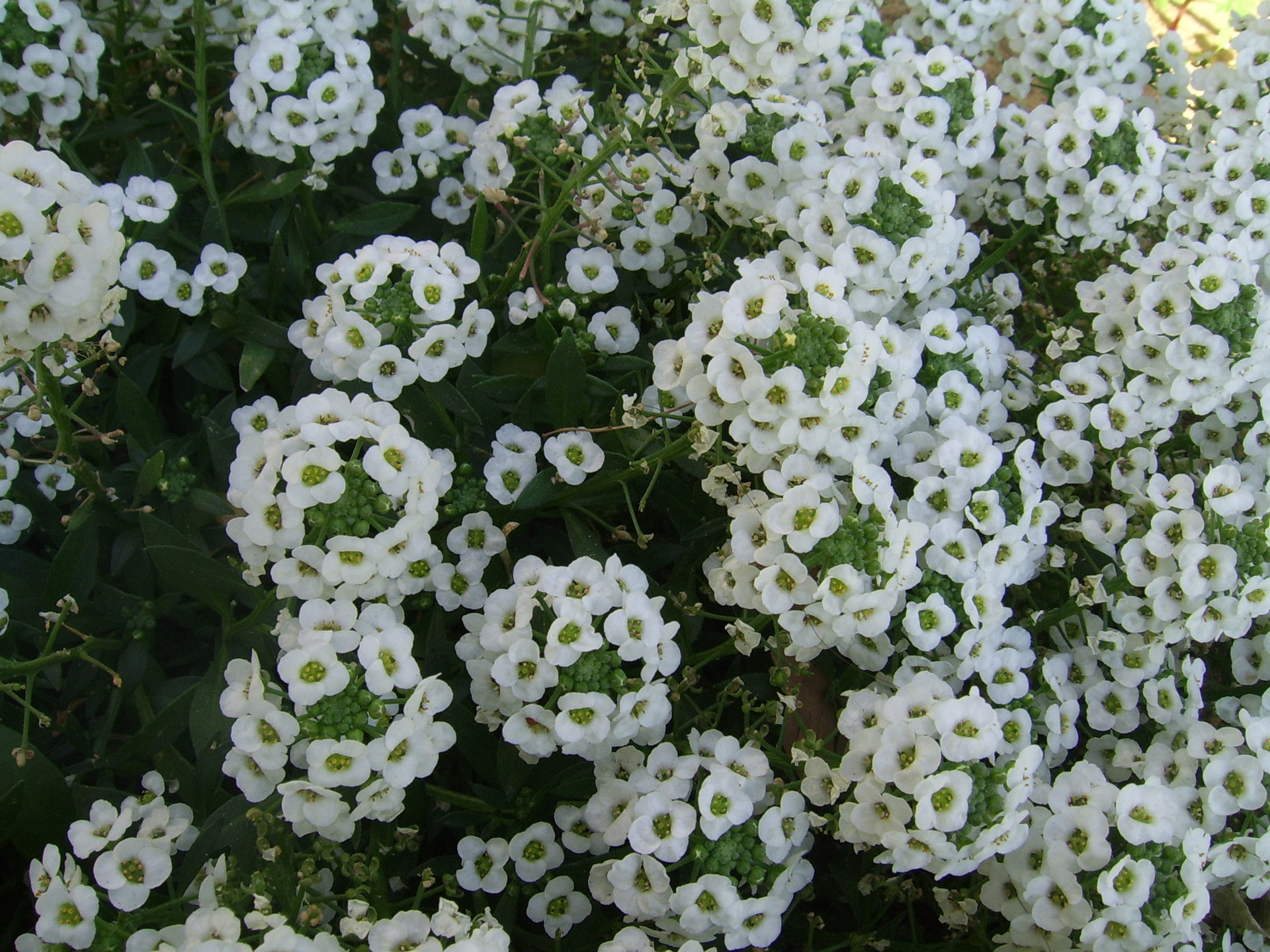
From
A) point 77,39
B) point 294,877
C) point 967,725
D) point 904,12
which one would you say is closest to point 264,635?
point 294,877

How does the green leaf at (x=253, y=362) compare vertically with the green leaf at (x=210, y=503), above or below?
above

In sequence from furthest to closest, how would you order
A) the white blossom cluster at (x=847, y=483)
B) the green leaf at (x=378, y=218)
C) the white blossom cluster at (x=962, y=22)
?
the white blossom cluster at (x=962, y=22)
the green leaf at (x=378, y=218)
the white blossom cluster at (x=847, y=483)

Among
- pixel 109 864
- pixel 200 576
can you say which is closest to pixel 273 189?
pixel 200 576

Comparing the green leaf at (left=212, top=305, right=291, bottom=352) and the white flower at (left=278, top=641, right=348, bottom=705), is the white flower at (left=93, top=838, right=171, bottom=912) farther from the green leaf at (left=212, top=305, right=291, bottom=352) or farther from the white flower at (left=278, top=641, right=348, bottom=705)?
the green leaf at (left=212, top=305, right=291, bottom=352)

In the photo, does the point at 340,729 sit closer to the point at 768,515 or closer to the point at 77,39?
the point at 768,515

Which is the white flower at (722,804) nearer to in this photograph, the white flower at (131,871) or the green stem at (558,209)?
the white flower at (131,871)

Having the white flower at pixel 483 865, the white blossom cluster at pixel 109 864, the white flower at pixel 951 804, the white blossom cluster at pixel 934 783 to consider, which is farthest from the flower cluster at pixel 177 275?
the white flower at pixel 951 804

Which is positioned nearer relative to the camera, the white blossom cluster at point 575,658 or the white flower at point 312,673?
the white flower at point 312,673
